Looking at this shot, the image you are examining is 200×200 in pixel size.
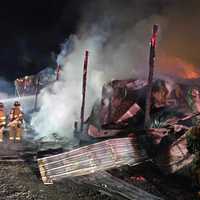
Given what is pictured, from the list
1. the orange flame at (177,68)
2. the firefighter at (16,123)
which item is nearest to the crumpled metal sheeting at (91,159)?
the firefighter at (16,123)

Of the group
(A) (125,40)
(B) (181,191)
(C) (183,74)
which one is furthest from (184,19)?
(B) (181,191)

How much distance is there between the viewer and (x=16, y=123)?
1269 centimetres

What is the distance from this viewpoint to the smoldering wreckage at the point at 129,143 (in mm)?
7441

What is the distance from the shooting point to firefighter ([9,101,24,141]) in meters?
12.7

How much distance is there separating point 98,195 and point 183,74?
9936mm

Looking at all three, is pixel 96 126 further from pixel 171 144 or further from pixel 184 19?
pixel 184 19

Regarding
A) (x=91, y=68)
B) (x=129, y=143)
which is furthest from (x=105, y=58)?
(x=129, y=143)

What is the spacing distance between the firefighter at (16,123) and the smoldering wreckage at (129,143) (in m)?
0.40

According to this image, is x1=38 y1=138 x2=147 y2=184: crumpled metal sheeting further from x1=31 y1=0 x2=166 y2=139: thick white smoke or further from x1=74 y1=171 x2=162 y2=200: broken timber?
x1=31 y1=0 x2=166 y2=139: thick white smoke

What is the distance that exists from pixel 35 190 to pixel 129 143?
2.83 m

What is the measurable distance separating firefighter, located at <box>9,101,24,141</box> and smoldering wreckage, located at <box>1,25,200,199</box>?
0.40 metres

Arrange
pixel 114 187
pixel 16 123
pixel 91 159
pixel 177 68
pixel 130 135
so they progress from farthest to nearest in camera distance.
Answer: pixel 177 68 → pixel 16 123 → pixel 130 135 → pixel 91 159 → pixel 114 187

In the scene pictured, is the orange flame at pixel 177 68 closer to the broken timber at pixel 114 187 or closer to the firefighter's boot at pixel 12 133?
the firefighter's boot at pixel 12 133

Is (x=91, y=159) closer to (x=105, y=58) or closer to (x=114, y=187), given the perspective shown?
(x=114, y=187)
